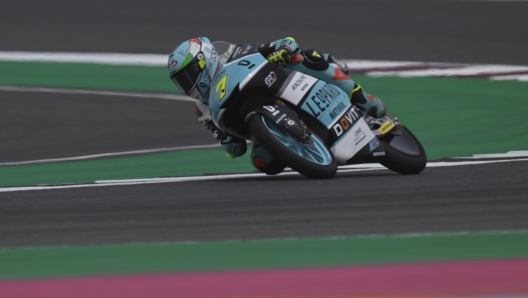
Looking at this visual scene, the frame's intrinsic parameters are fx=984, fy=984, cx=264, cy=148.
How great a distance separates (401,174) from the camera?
7.88 meters

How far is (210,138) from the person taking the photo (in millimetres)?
11086

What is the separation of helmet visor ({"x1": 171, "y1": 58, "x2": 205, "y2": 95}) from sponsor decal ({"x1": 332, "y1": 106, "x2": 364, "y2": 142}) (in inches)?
45.3

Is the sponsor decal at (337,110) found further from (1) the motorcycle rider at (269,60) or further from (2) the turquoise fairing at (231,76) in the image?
(2) the turquoise fairing at (231,76)

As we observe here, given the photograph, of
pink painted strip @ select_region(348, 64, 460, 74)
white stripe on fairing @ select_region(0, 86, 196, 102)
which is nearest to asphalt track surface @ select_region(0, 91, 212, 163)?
white stripe on fairing @ select_region(0, 86, 196, 102)

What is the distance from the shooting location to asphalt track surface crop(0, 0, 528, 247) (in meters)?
5.79

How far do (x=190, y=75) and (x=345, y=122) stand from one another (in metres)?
1.27

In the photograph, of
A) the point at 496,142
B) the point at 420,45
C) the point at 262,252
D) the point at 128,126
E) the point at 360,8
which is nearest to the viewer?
the point at 262,252

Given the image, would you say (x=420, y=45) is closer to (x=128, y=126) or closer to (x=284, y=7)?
(x=284, y=7)

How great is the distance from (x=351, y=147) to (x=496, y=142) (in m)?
2.69

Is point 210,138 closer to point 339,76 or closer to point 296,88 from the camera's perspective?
point 339,76

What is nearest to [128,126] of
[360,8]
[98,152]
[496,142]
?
[98,152]

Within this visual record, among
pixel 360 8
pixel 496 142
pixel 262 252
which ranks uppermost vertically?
pixel 360 8

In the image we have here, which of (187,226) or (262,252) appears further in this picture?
(187,226)

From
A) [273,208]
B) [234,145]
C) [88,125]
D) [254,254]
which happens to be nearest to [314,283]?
[254,254]
